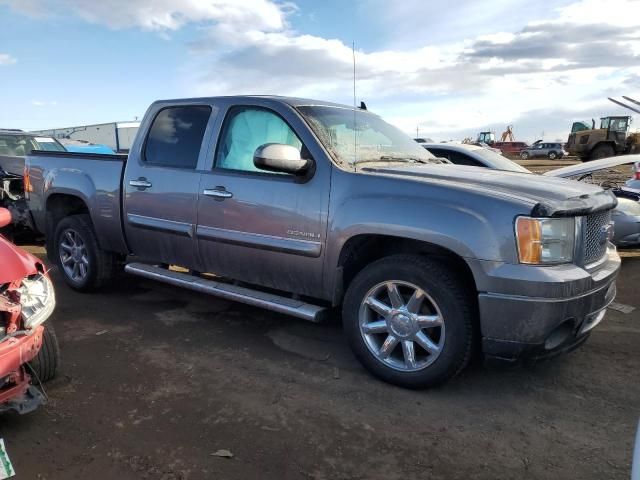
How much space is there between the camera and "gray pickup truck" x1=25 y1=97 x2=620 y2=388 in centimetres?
303

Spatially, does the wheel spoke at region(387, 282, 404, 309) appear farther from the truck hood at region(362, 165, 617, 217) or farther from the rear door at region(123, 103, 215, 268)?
the rear door at region(123, 103, 215, 268)

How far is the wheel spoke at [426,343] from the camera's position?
3295mm

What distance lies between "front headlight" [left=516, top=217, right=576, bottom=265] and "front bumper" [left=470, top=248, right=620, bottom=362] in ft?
0.19

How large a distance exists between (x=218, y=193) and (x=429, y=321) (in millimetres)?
1926

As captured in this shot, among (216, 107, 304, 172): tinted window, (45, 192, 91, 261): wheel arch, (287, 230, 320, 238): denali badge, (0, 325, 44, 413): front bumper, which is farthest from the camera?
(45, 192, 91, 261): wheel arch

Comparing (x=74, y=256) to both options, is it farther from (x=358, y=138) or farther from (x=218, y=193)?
(x=358, y=138)

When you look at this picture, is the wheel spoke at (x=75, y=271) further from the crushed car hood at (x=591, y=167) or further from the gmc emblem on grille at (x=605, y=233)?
the crushed car hood at (x=591, y=167)

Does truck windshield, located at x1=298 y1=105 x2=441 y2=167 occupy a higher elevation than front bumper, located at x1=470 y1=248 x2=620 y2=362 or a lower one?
higher

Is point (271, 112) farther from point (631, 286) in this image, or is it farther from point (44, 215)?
point (631, 286)

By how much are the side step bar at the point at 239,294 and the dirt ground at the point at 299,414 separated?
394 millimetres

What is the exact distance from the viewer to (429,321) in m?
3.32

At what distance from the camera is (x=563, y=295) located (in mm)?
2971

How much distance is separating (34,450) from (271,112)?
8.94 ft

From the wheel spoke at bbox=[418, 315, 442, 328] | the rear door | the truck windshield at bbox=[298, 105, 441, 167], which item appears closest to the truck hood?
the truck windshield at bbox=[298, 105, 441, 167]
